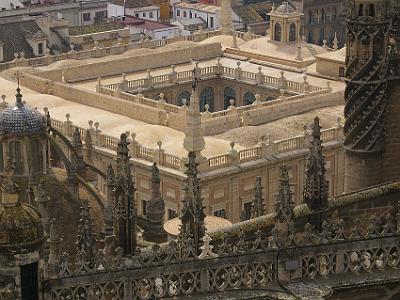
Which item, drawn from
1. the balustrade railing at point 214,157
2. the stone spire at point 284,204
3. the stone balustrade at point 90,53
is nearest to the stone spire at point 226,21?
the stone balustrade at point 90,53

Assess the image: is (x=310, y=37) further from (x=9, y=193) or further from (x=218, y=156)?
(x=9, y=193)

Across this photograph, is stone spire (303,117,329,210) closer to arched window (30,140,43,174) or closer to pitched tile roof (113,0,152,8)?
arched window (30,140,43,174)

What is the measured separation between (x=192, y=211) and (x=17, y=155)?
15.9 meters

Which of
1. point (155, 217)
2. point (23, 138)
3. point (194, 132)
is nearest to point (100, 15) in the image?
point (194, 132)

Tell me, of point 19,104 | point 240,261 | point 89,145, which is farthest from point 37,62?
point 240,261

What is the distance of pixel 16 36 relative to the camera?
340 feet

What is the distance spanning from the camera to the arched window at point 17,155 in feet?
125

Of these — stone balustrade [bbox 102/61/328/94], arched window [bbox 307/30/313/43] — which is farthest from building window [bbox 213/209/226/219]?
arched window [bbox 307/30/313/43]

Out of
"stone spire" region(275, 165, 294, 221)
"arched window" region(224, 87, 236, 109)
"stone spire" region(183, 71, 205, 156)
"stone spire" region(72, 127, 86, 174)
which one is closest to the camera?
"stone spire" region(275, 165, 294, 221)

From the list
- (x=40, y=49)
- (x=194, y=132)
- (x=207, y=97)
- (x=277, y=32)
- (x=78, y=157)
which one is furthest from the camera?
(x=40, y=49)

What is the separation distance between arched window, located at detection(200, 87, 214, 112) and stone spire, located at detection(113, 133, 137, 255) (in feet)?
215

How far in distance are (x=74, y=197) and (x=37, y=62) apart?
56.1 metres

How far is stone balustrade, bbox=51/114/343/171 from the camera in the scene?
65.9m

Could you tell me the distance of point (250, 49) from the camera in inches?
3787
